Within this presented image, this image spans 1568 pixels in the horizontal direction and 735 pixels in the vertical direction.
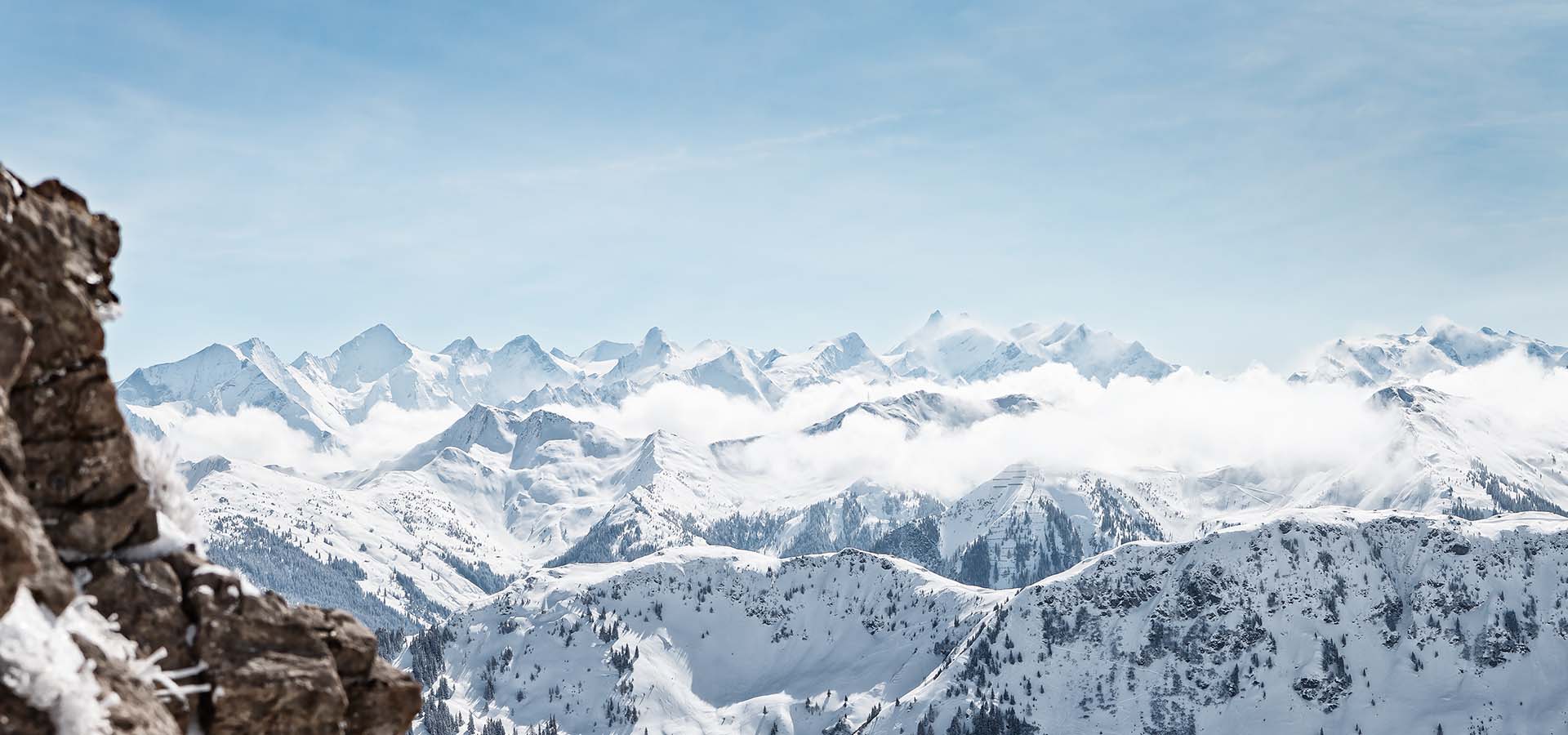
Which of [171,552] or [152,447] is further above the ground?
[152,447]

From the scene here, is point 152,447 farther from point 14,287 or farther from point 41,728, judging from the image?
point 41,728

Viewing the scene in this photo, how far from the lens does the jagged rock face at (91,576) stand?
17.3 m

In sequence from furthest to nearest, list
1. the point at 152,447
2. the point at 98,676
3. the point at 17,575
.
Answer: the point at 152,447 → the point at 98,676 → the point at 17,575

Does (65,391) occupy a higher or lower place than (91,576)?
higher

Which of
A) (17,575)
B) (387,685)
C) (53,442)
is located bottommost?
(387,685)

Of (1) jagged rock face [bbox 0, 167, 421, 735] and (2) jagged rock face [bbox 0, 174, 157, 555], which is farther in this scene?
(2) jagged rock face [bbox 0, 174, 157, 555]

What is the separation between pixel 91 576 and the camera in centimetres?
2058

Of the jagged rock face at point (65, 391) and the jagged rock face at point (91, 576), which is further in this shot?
the jagged rock face at point (65, 391)

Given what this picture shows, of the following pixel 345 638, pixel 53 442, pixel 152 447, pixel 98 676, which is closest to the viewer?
pixel 98 676

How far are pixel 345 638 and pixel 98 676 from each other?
6985mm

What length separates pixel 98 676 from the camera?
60.6 feet

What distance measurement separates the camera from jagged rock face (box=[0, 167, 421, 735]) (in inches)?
682

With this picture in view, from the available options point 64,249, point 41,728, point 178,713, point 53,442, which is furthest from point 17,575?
point 64,249

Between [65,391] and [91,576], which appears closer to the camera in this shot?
[65,391]
